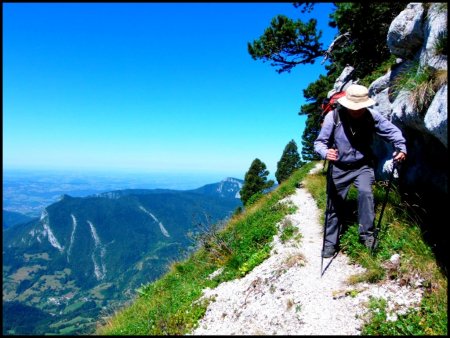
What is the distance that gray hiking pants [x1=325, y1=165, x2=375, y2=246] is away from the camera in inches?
255

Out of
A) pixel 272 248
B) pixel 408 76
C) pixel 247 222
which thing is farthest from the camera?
pixel 247 222

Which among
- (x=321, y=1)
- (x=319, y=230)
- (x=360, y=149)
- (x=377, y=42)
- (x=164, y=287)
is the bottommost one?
(x=164, y=287)

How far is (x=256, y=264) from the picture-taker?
26.3 feet

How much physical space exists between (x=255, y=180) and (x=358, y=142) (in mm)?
39567

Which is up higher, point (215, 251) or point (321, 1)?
point (321, 1)

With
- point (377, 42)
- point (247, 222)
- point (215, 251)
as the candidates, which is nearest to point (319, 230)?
point (215, 251)

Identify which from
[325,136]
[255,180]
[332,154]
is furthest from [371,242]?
[255,180]

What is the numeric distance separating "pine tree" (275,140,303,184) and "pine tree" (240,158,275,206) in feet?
7.16

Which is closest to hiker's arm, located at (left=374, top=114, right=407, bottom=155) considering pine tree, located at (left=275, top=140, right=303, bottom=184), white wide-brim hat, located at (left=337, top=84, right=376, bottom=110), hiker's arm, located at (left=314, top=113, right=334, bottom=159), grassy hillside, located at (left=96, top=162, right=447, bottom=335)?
white wide-brim hat, located at (left=337, top=84, right=376, bottom=110)

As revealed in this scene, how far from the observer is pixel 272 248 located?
28.6 feet

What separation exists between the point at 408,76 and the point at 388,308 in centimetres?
532

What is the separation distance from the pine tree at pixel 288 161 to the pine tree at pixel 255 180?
218cm

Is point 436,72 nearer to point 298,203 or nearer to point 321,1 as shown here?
point 298,203

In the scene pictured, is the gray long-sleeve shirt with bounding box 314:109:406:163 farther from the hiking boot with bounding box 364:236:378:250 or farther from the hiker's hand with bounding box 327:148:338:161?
the hiking boot with bounding box 364:236:378:250
